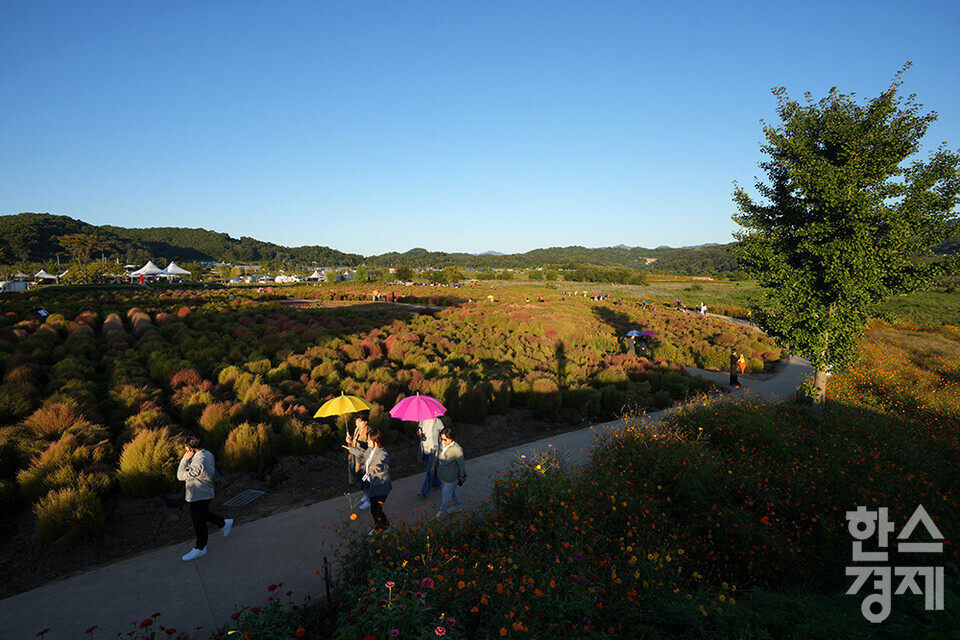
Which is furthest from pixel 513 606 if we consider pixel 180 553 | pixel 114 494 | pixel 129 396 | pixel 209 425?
pixel 129 396

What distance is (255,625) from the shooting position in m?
3.50

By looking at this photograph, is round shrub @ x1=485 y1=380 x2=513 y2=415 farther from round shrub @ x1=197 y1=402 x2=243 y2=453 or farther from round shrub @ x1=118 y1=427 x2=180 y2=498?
round shrub @ x1=118 y1=427 x2=180 y2=498

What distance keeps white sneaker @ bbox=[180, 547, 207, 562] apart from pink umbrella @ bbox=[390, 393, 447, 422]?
118 inches

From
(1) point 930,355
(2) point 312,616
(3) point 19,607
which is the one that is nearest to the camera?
(2) point 312,616

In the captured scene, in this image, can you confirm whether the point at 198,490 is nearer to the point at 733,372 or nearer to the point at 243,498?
the point at 243,498

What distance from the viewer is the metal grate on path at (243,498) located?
265 inches

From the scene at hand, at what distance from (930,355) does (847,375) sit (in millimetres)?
10634

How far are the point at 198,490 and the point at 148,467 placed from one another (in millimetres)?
2324

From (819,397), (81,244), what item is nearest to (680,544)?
(819,397)

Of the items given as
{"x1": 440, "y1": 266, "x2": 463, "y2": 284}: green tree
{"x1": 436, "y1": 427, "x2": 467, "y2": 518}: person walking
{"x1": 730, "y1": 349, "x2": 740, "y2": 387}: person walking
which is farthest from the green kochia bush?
{"x1": 440, "y1": 266, "x2": 463, "y2": 284}: green tree

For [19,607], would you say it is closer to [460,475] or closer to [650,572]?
[460,475]

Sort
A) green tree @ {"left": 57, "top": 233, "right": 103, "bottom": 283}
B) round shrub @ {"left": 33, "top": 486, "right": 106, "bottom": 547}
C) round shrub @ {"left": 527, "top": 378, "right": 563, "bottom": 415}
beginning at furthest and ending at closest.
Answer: green tree @ {"left": 57, "top": 233, "right": 103, "bottom": 283} → round shrub @ {"left": 527, "top": 378, "right": 563, "bottom": 415} → round shrub @ {"left": 33, "top": 486, "right": 106, "bottom": 547}

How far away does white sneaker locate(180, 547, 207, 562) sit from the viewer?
530cm

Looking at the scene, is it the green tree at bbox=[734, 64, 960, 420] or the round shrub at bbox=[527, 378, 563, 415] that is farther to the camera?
the round shrub at bbox=[527, 378, 563, 415]
